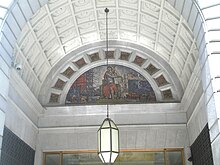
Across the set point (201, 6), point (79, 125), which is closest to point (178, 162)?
point (79, 125)

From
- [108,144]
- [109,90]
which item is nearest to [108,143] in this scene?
[108,144]

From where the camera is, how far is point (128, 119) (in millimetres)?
10688

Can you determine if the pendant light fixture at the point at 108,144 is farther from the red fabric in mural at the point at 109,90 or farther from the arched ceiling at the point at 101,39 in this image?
the red fabric in mural at the point at 109,90

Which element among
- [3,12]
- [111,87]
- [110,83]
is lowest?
[3,12]

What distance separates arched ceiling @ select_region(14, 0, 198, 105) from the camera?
957 centimetres

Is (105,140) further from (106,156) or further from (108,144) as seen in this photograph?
(106,156)

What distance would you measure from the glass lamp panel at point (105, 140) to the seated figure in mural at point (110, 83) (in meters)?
Result: 4.32

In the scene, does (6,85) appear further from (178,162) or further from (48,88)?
(178,162)

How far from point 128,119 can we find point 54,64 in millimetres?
3169

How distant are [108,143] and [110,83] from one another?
485 cm

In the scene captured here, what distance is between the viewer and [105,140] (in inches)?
267

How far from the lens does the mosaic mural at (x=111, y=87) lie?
11.2 m

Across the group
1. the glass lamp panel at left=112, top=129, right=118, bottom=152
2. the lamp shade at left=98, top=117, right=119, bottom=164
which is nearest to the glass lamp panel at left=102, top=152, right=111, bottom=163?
the lamp shade at left=98, top=117, right=119, bottom=164

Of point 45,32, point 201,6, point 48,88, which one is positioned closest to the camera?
point 201,6
